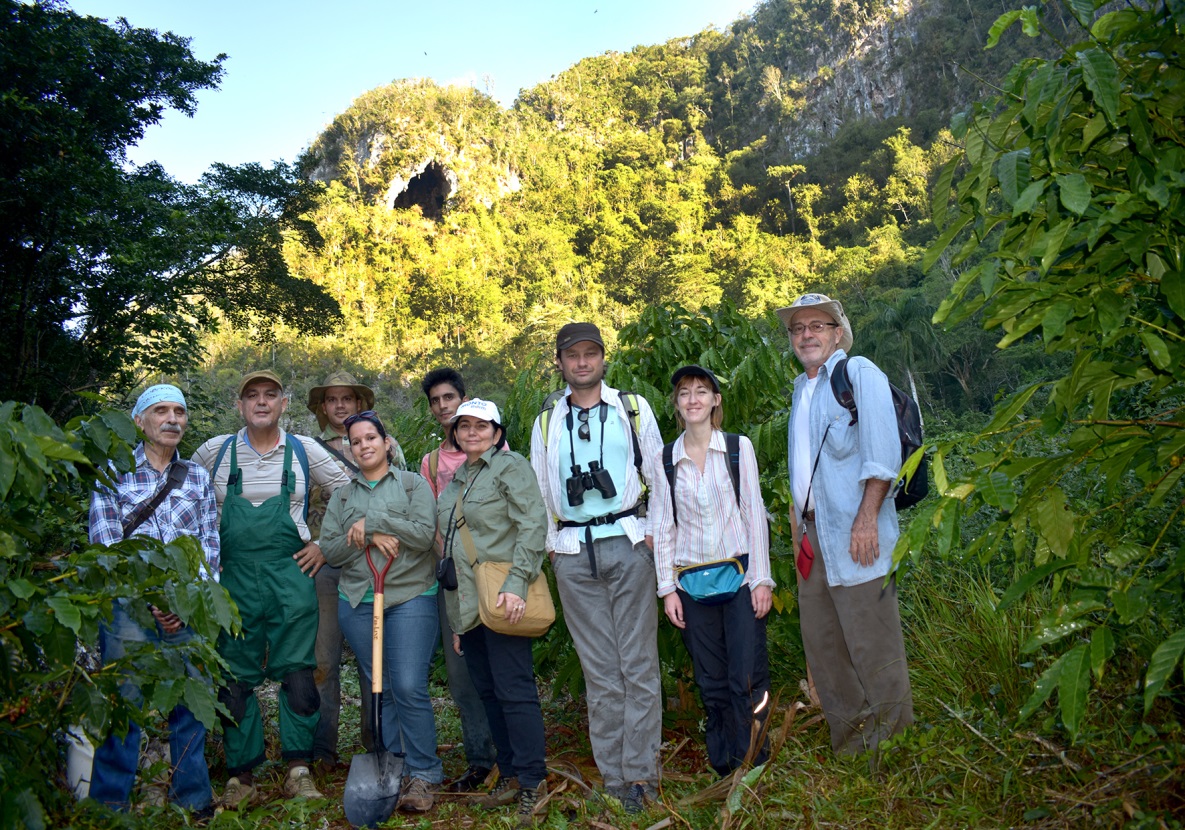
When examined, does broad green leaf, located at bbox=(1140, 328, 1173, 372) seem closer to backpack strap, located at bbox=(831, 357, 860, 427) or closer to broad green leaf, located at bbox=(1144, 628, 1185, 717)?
broad green leaf, located at bbox=(1144, 628, 1185, 717)

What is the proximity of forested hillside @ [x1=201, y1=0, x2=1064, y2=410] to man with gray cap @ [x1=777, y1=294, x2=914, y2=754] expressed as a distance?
31.4 meters

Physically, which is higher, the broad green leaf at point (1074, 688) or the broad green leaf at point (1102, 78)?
the broad green leaf at point (1102, 78)

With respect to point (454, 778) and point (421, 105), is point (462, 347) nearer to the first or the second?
point (421, 105)

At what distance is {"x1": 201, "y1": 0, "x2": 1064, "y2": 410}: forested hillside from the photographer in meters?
48.9

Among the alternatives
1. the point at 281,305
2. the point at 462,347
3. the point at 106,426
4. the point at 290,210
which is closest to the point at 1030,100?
the point at 106,426

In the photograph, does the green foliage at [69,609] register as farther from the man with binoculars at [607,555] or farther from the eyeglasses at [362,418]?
the eyeglasses at [362,418]

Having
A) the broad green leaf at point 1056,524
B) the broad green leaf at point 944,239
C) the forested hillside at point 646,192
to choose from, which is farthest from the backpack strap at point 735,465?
the forested hillside at point 646,192

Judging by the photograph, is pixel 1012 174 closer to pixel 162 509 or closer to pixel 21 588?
pixel 21 588

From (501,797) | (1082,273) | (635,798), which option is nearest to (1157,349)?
(1082,273)

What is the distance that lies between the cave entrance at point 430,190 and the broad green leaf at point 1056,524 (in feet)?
200

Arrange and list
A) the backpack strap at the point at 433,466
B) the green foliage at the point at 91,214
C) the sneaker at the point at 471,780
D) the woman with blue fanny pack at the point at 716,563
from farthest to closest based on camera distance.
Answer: the green foliage at the point at 91,214 → the backpack strap at the point at 433,466 → the sneaker at the point at 471,780 → the woman with blue fanny pack at the point at 716,563

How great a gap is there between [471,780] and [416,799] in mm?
376

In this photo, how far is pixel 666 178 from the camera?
66.0 metres

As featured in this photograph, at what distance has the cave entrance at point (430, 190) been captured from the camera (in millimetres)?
60562
